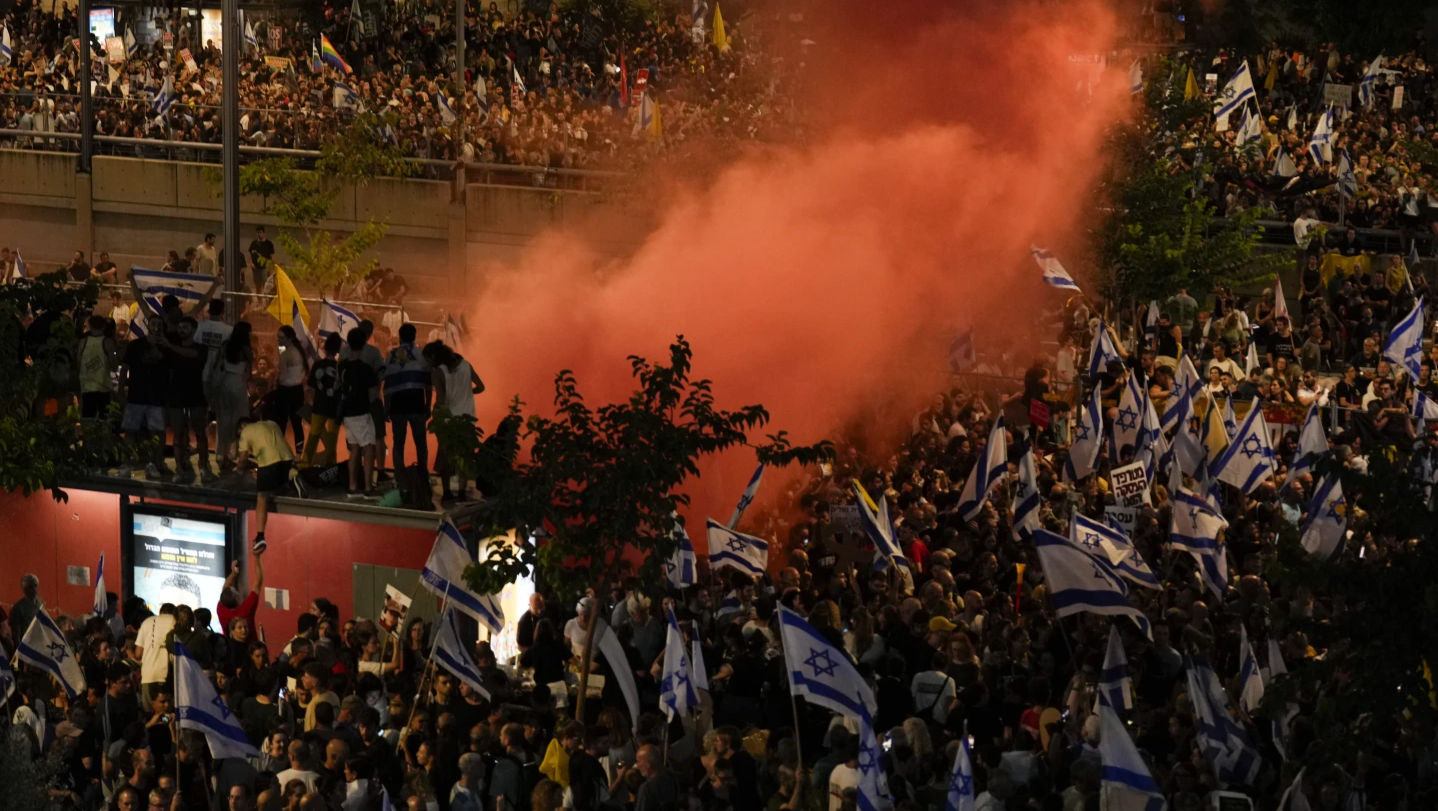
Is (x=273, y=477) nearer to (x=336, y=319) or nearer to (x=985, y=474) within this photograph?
(x=336, y=319)

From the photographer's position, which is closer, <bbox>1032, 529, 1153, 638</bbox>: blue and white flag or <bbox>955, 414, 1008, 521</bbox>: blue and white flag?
<bbox>1032, 529, 1153, 638</bbox>: blue and white flag

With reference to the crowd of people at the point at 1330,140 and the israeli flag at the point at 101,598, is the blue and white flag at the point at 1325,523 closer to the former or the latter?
the israeli flag at the point at 101,598

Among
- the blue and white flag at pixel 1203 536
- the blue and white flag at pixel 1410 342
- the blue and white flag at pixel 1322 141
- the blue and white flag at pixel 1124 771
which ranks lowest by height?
the blue and white flag at pixel 1124 771

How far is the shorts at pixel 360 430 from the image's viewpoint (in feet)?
67.9

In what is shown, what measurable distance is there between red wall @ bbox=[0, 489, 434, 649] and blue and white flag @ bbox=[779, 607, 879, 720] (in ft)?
18.8

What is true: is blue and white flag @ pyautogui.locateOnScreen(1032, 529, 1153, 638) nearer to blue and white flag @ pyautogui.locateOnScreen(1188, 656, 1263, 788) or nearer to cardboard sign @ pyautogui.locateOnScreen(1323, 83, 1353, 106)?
blue and white flag @ pyautogui.locateOnScreen(1188, 656, 1263, 788)

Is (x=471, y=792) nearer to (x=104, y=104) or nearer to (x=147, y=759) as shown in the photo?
(x=147, y=759)

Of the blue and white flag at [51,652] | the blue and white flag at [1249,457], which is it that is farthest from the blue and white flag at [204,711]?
the blue and white flag at [1249,457]

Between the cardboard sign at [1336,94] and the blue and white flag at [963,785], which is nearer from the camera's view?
the blue and white flag at [963,785]

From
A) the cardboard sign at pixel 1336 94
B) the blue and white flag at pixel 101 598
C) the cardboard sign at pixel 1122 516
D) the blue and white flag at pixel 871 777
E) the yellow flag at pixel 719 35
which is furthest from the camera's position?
the yellow flag at pixel 719 35

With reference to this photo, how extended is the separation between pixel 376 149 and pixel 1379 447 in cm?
2480

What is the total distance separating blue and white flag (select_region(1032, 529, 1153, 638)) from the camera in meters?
17.4

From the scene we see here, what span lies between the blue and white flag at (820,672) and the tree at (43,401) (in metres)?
7.81

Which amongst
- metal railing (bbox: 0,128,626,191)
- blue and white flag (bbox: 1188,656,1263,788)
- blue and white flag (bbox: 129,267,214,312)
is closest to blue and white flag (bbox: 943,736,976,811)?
blue and white flag (bbox: 1188,656,1263,788)
